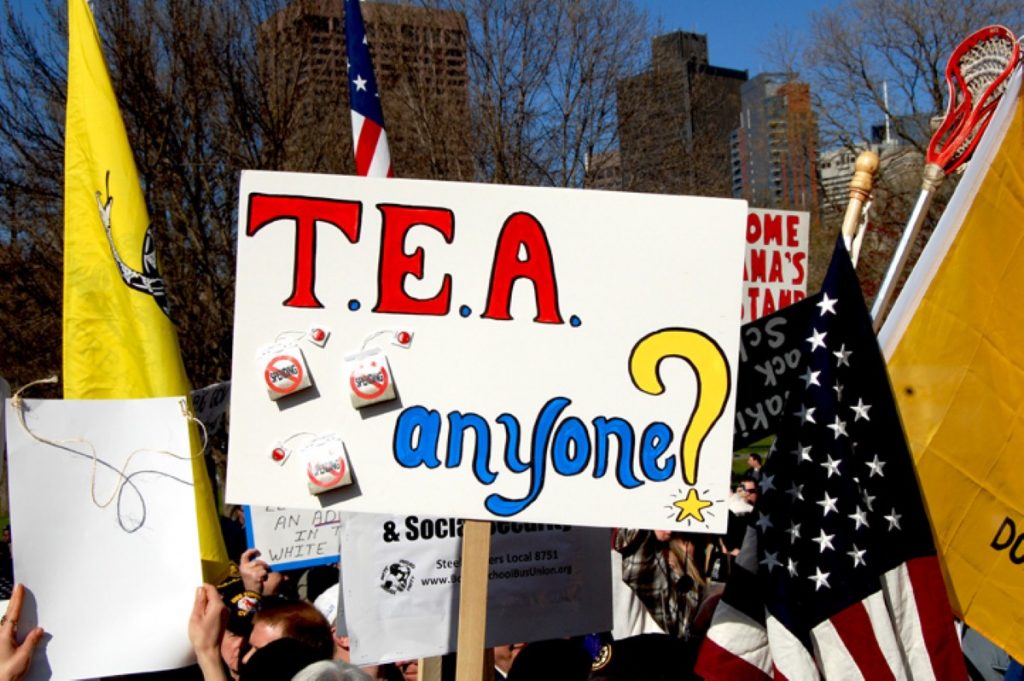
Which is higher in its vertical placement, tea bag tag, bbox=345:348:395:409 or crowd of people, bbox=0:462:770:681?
tea bag tag, bbox=345:348:395:409

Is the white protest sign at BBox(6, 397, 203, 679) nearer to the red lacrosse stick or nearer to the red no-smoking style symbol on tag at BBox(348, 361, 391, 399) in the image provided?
the red no-smoking style symbol on tag at BBox(348, 361, 391, 399)

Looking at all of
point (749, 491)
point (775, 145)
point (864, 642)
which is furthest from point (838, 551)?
point (775, 145)

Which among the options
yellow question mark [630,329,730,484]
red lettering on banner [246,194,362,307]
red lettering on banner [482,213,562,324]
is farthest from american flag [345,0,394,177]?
yellow question mark [630,329,730,484]

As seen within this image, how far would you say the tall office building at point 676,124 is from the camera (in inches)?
645

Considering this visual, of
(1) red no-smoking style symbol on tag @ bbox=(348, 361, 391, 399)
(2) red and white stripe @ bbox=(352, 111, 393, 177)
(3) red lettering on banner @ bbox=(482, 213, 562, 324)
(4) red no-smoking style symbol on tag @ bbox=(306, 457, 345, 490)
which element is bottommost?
(4) red no-smoking style symbol on tag @ bbox=(306, 457, 345, 490)

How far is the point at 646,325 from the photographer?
2.91 meters

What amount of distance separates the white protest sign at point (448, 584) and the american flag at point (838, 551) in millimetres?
724

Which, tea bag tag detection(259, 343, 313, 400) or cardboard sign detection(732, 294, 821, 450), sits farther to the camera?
cardboard sign detection(732, 294, 821, 450)

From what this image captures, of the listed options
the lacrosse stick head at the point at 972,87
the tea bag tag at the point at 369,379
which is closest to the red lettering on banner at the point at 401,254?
the tea bag tag at the point at 369,379

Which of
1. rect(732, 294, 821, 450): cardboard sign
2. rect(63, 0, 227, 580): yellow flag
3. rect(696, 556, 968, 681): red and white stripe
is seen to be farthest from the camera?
rect(63, 0, 227, 580): yellow flag

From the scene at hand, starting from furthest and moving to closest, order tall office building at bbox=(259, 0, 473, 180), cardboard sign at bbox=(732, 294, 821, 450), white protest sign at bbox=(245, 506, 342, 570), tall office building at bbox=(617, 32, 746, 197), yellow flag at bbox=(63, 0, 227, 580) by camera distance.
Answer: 1. tall office building at bbox=(617, 32, 746, 197)
2. tall office building at bbox=(259, 0, 473, 180)
3. white protest sign at bbox=(245, 506, 342, 570)
4. yellow flag at bbox=(63, 0, 227, 580)
5. cardboard sign at bbox=(732, 294, 821, 450)

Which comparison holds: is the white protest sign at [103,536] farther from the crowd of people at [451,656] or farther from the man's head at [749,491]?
the man's head at [749,491]

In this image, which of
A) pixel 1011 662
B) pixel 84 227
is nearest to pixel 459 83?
pixel 84 227

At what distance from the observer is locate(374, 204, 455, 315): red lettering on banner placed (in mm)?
2900
